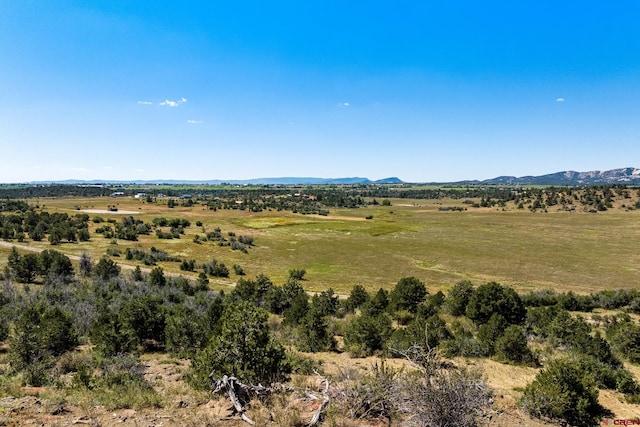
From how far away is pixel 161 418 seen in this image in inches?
353

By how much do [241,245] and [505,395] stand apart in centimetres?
6204

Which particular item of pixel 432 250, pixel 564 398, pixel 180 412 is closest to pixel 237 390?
pixel 180 412

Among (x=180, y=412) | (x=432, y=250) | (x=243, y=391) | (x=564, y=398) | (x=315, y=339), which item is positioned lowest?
(x=432, y=250)

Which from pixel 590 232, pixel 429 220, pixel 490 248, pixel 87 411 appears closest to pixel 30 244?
pixel 87 411

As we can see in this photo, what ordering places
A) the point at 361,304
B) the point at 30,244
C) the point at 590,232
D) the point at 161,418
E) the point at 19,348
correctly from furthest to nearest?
1. the point at 590,232
2. the point at 30,244
3. the point at 361,304
4. the point at 19,348
5. the point at 161,418

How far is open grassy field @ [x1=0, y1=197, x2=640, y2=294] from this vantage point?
159 feet

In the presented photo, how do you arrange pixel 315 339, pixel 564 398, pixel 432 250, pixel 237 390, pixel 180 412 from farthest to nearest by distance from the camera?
pixel 432 250 < pixel 315 339 < pixel 564 398 < pixel 237 390 < pixel 180 412

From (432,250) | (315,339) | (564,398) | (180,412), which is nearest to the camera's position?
(180,412)

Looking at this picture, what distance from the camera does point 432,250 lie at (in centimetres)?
7050

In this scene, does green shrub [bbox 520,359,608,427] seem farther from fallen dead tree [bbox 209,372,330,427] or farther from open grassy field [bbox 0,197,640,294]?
open grassy field [bbox 0,197,640,294]

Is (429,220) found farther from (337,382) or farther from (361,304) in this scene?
(337,382)

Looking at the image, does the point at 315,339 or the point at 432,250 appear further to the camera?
the point at 432,250

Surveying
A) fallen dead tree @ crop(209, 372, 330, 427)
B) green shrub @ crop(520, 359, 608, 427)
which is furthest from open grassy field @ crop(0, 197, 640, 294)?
fallen dead tree @ crop(209, 372, 330, 427)

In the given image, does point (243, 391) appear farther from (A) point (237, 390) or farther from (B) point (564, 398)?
(B) point (564, 398)
